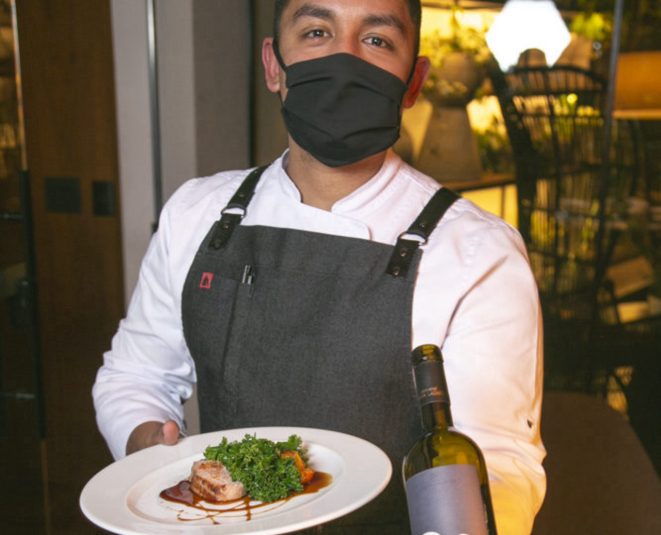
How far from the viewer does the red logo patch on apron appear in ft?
4.56

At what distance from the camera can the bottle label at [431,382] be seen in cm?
74

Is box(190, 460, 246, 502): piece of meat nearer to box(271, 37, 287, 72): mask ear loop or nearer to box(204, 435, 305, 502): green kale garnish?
box(204, 435, 305, 502): green kale garnish

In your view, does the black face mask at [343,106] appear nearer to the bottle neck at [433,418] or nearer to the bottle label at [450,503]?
the bottle neck at [433,418]

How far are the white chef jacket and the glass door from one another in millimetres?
1156

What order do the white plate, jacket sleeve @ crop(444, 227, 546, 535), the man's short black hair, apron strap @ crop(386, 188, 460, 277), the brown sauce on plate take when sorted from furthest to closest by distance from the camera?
the man's short black hair, apron strap @ crop(386, 188, 460, 277), jacket sleeve @ crop(444, 227, 546, 535), the brown sauce on plate, the white plate

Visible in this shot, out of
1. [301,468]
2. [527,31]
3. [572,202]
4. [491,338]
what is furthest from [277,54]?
[572,202]

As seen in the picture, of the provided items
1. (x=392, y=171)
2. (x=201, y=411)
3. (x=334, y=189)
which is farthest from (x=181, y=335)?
(x=392, y=171)

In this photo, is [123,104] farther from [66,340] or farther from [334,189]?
[334,189]

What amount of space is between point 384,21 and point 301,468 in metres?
0.77

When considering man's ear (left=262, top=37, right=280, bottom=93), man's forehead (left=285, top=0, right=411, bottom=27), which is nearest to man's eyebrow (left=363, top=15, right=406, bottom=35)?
man's forehead (left=285, top=0, right=411, bottom=27)

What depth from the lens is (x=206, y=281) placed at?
1.39 metres

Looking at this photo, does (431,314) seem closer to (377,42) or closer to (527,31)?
(377,42)

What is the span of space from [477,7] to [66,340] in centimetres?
201

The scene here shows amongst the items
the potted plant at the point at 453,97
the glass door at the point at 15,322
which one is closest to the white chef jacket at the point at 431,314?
the glass door at the point at 15,322
